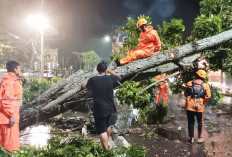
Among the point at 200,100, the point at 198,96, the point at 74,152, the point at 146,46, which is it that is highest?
the point at 146,46

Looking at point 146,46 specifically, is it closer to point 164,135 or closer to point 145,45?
point 145,45

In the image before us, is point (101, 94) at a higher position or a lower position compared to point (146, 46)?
lower

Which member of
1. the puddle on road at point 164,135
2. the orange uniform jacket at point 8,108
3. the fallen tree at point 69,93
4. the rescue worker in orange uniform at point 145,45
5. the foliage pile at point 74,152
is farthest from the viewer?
the puddle on road at point 164,135

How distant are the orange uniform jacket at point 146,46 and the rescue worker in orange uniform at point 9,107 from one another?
2.21 m

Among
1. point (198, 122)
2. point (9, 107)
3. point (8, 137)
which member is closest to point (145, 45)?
point (198, 122)

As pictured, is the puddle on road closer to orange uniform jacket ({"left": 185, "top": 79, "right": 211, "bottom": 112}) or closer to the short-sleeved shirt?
orange uniform jacket ({"left": 185, "top": 79, "right": 211, "bottom": 112})

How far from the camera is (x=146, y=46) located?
415 cm

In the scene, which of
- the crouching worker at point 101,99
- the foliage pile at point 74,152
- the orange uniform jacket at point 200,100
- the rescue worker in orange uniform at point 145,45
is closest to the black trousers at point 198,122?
the orange uniform jacket at point 200,100

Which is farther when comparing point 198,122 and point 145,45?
point 198,122

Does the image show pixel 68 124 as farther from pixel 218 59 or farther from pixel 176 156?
pixel 218 59

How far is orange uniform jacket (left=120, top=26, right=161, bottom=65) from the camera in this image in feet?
12.8

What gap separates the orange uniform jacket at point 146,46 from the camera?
3.91 metres

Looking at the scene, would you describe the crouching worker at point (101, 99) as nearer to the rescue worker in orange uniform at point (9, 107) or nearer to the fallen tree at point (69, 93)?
the fallen tree at point (69, 93)

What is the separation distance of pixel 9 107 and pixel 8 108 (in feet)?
0.07
